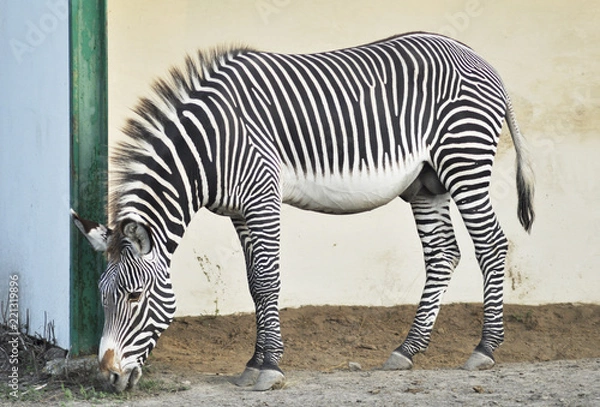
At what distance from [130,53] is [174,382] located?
3.06m

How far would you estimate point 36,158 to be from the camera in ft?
25.4

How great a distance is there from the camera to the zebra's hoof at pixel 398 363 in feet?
24.0

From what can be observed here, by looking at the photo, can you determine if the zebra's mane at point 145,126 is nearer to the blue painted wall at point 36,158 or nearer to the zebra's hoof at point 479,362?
the blue painted wall at point 36,158

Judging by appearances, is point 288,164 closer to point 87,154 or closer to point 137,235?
point 137,235

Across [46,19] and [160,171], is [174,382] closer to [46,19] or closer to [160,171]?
[160,171]

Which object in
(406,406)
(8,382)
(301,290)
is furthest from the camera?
(301,290)

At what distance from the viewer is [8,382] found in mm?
6867

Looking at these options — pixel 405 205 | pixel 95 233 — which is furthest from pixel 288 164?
pixel 405 205

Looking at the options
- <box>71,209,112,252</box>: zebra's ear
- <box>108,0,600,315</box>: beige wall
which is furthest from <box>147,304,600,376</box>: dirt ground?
<box>71,209,112,252</box>: zebra's ear

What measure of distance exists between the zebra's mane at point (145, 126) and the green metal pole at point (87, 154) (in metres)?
0.71

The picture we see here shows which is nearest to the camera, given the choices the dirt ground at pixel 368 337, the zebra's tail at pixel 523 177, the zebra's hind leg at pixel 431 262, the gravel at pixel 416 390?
the gravel at pixel 416 390

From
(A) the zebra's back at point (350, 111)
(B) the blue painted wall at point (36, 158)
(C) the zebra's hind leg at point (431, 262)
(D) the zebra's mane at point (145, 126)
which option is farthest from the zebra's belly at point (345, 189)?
(B) the blue painted wall at point (36, 158)

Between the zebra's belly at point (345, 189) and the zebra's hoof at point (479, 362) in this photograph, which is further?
the zebra's hoof at point (479, 362)

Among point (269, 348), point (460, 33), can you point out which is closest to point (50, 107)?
point (269, 348)
